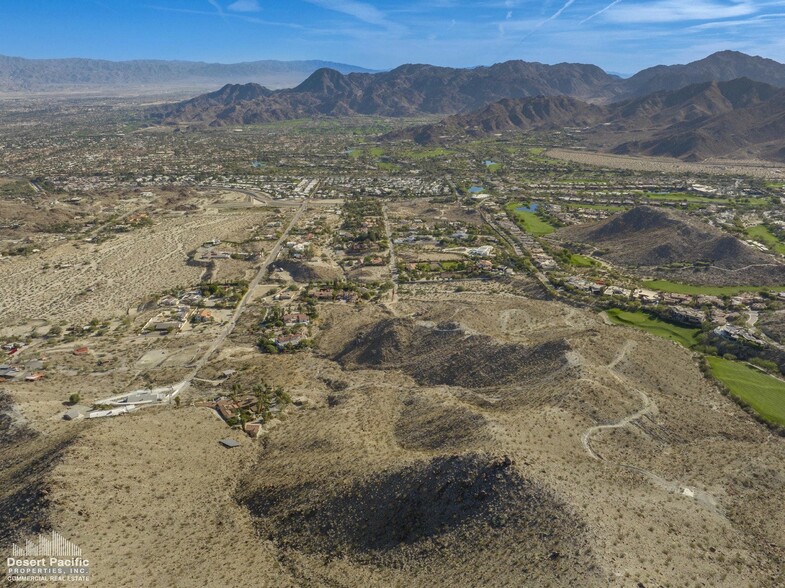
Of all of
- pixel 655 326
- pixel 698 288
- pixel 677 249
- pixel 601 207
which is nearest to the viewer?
pixel 655 326

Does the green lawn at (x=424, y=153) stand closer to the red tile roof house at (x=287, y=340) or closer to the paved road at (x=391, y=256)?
the paved road at (x=391, y=256)

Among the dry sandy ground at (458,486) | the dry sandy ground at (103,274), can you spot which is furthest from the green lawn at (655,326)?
the dry sandy ground at (103,274)

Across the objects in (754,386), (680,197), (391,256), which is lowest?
(391,256)

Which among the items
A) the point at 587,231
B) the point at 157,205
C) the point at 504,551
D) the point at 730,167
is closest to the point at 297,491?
the point at 504,551

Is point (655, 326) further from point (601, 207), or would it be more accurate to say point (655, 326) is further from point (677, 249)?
point (601, 207)

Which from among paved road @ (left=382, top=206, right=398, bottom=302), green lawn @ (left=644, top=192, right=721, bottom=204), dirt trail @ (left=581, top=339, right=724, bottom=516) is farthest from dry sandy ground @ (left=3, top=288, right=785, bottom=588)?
green lawn @ (left=644, top=192, right=721, bottom=204)

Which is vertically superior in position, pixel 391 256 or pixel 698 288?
pixel 698 288

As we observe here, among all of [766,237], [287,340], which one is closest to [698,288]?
[766,237]
